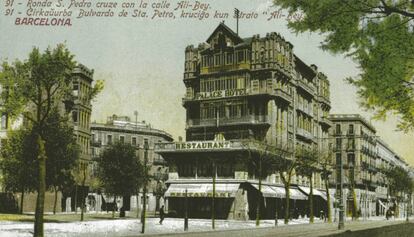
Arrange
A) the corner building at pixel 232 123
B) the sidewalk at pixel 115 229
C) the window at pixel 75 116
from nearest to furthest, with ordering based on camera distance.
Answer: the sidewalk at pixel 115 229 < the corner building at pixel 232 123 < the window at pixel 75 116

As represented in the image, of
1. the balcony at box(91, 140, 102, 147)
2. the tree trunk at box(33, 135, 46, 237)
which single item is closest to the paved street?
the tree trunk at box(33, 135, 46, 237)

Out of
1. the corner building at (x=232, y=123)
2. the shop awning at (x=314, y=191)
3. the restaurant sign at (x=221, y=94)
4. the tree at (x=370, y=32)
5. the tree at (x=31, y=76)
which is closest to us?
the tree at (x=370, y=32)

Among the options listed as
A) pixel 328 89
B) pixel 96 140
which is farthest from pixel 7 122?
pixel 328 89

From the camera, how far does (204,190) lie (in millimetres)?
65000

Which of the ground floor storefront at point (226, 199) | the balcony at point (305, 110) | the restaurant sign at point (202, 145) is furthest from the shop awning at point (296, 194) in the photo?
the balcony at point (305, 110)

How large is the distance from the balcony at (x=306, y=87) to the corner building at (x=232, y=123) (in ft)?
11.5

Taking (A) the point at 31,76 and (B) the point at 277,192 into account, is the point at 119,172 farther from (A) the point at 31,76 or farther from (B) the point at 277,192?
(A) the point at 31,76

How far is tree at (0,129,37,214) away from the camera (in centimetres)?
4934

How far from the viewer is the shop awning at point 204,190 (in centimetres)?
6369

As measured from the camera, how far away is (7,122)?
227 feet

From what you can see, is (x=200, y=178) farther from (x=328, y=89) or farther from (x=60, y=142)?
(x=328, y=89)

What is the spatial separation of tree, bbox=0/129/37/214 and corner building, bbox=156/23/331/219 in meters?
17.0

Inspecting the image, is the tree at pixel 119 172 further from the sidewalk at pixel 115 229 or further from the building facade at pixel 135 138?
the building facade at pixel 135 138

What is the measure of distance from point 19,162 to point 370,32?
39727 millimetres
